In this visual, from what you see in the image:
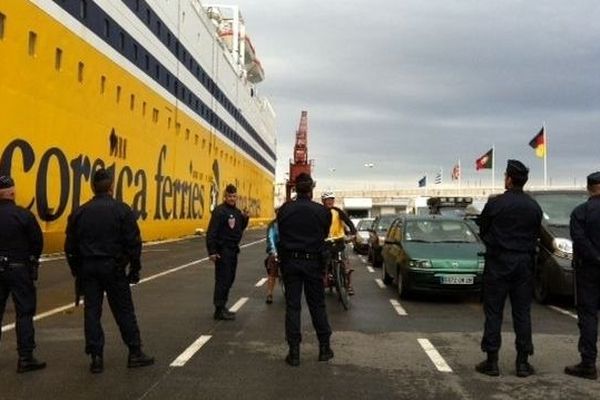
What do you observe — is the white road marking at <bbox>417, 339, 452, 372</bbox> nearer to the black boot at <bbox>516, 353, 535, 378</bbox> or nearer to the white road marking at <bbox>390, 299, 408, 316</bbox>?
the black boot at <bbox>516, 353, 535, 378</bbox>

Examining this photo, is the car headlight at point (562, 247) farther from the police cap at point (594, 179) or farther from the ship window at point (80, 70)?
the ship window at point (80, 70)

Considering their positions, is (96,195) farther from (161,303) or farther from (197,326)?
(161,303)

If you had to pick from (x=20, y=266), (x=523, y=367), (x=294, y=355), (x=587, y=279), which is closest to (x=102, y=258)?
(x=20, y=266)

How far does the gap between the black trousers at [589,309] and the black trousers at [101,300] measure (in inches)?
166

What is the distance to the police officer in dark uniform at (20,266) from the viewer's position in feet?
20.7

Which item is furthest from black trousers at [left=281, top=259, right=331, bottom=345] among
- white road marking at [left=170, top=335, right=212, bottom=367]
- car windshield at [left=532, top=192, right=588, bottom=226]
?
car windshield at [left=532, top=192, right=588, bottom=226]

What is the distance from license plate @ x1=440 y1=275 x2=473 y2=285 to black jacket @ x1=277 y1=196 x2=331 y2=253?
195 inches

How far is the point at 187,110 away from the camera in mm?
45219

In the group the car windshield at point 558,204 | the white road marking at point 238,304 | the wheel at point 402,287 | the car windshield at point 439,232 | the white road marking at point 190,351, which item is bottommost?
the white road marking at point 190,351

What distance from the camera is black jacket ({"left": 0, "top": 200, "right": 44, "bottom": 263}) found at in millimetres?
6328

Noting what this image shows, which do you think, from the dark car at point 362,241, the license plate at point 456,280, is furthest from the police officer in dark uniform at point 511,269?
the dark car at point 362,241

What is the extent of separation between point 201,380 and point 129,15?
1119 inches

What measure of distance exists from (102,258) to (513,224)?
3897 millimetres

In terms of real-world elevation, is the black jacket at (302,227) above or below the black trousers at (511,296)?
above
